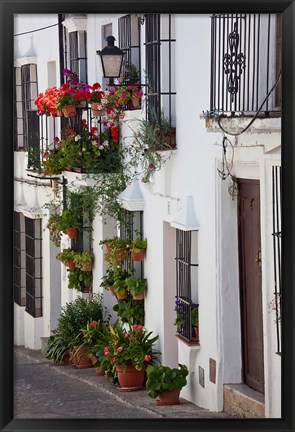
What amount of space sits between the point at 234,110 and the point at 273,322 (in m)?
0.94

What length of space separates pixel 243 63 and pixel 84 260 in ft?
3.93

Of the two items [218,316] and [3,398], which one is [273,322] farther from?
[3,398]

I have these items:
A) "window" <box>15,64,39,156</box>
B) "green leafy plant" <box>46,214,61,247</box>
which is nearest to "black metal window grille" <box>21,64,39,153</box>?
"window" <box>15,64,39,156</box>

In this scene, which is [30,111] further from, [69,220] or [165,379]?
[165,379]

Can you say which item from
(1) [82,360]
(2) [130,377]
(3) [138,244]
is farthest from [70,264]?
(2) [130,377]

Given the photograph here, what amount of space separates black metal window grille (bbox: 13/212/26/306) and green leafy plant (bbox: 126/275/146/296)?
655 mm

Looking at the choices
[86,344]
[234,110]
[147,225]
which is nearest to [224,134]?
[234,110]

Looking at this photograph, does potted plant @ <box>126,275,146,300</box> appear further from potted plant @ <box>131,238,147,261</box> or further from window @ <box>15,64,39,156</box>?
window @ <box>15,64,39,156</box>

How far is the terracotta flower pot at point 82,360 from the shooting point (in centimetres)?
711

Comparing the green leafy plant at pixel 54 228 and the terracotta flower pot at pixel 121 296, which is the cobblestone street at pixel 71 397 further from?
the green leafy plant at pixel 54 228

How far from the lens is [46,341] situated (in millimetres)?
6852

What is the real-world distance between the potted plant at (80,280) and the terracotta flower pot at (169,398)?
2.08 feet

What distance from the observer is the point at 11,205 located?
5945 mm

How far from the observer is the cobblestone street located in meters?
6.34
